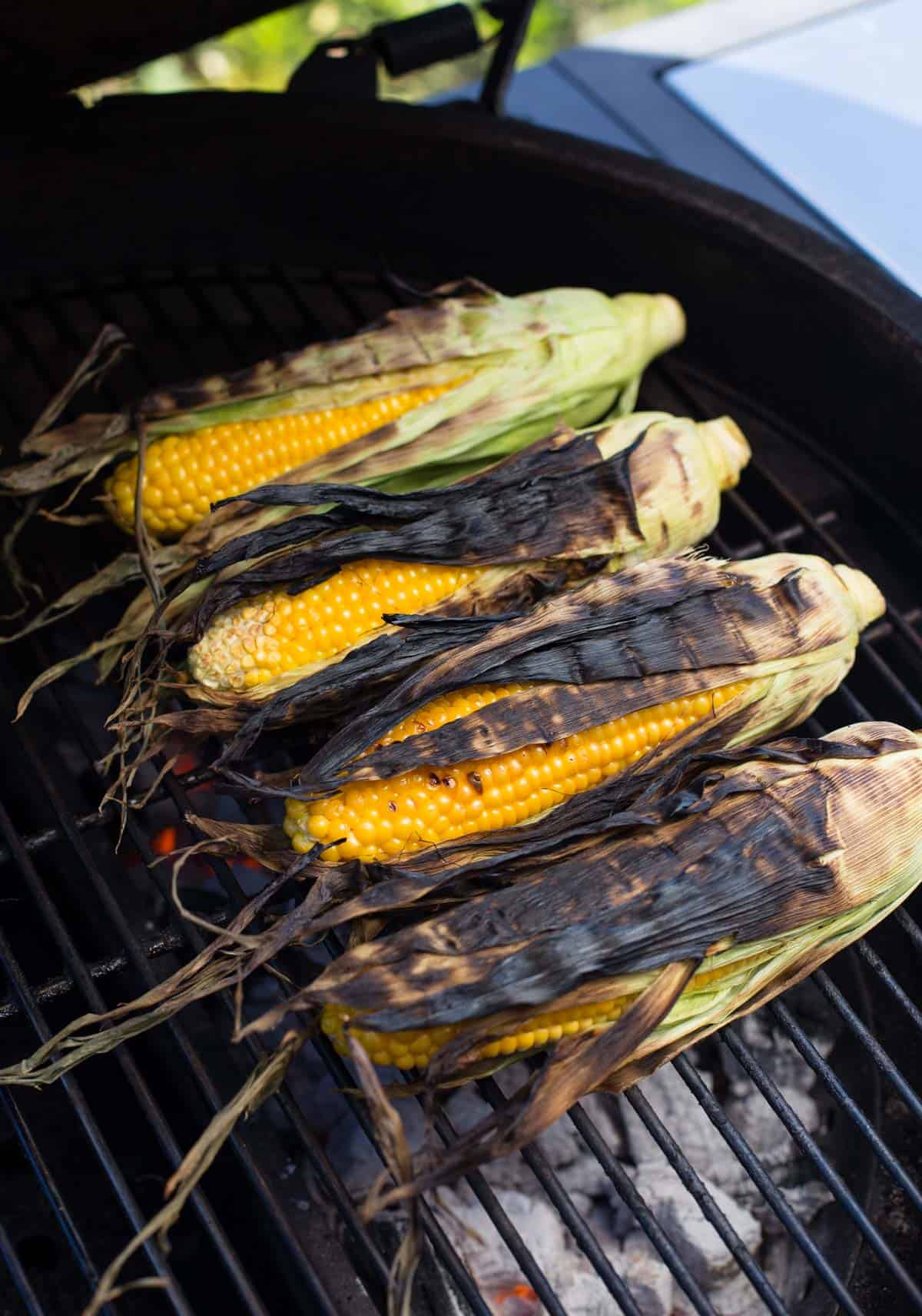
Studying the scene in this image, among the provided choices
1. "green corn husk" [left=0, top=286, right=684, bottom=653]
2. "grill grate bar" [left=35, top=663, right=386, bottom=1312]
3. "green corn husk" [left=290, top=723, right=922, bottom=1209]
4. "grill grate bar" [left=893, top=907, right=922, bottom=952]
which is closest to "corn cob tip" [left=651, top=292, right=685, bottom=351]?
"green corn husk" [left=0, top=286, right=684, bottom=653]

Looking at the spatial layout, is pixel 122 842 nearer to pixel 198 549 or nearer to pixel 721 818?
pixel 198 549

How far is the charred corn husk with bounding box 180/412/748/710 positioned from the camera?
1.51 m

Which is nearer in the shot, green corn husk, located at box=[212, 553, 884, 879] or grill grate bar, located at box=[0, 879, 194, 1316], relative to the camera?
grill grate bar, located at box=[0, 879, 194, 1316]

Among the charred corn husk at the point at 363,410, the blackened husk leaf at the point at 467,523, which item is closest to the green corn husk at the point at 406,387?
the charred corn husk at the point at 363,410

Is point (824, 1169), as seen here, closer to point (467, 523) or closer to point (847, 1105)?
point (847, 1105)

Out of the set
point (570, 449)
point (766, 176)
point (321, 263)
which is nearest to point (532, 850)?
point (570, 449)

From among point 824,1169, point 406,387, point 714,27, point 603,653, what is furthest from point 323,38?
point 824,1169

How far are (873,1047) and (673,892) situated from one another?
0.35m

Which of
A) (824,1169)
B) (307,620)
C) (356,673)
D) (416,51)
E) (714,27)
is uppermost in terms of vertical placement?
(714,27)

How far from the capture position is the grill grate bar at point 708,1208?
1.27m

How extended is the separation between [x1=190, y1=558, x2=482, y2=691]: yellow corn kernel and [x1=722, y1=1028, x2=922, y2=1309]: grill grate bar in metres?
0.70

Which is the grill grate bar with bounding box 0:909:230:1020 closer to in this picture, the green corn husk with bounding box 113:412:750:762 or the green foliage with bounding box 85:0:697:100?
the green corn husk with bounding box 113:412:750:762

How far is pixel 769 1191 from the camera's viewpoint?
1.32 meters

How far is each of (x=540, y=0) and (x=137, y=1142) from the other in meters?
3.88
